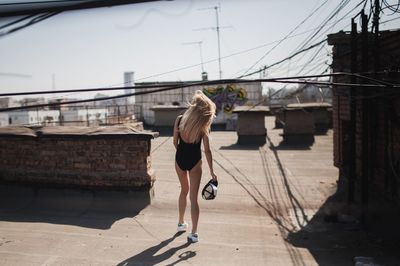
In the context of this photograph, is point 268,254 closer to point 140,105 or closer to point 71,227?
point 71,227

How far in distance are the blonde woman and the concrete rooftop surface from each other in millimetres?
605

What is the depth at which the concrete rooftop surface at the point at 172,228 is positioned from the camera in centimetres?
477

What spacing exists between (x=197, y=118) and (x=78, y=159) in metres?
3.01

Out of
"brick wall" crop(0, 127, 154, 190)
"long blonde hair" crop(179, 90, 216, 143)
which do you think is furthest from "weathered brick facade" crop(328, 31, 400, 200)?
"brick wall" crop(0, 127, 154, 190)

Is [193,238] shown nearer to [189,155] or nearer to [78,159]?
[189,155]

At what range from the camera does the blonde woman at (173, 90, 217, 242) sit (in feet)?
15.9

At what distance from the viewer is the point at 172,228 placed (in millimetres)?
5754

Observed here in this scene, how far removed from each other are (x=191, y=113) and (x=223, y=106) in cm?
2138

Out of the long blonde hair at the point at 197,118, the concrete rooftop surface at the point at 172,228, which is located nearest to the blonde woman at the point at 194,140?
the long blonde hair at the point at 197,118

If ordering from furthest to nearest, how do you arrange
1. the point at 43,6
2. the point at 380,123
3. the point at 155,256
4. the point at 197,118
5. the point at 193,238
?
the point at 380,123, the point at 193,238, the point at 197,118, the point at 155,256, the point at 43,6

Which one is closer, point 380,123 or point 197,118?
point 197,118

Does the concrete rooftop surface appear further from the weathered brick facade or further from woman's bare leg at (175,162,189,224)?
the weathered brick facade

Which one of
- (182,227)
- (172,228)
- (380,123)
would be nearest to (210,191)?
(182,227)

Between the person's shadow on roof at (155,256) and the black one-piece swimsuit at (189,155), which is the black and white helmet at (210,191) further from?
the person's shadow on roof at (155,256)
